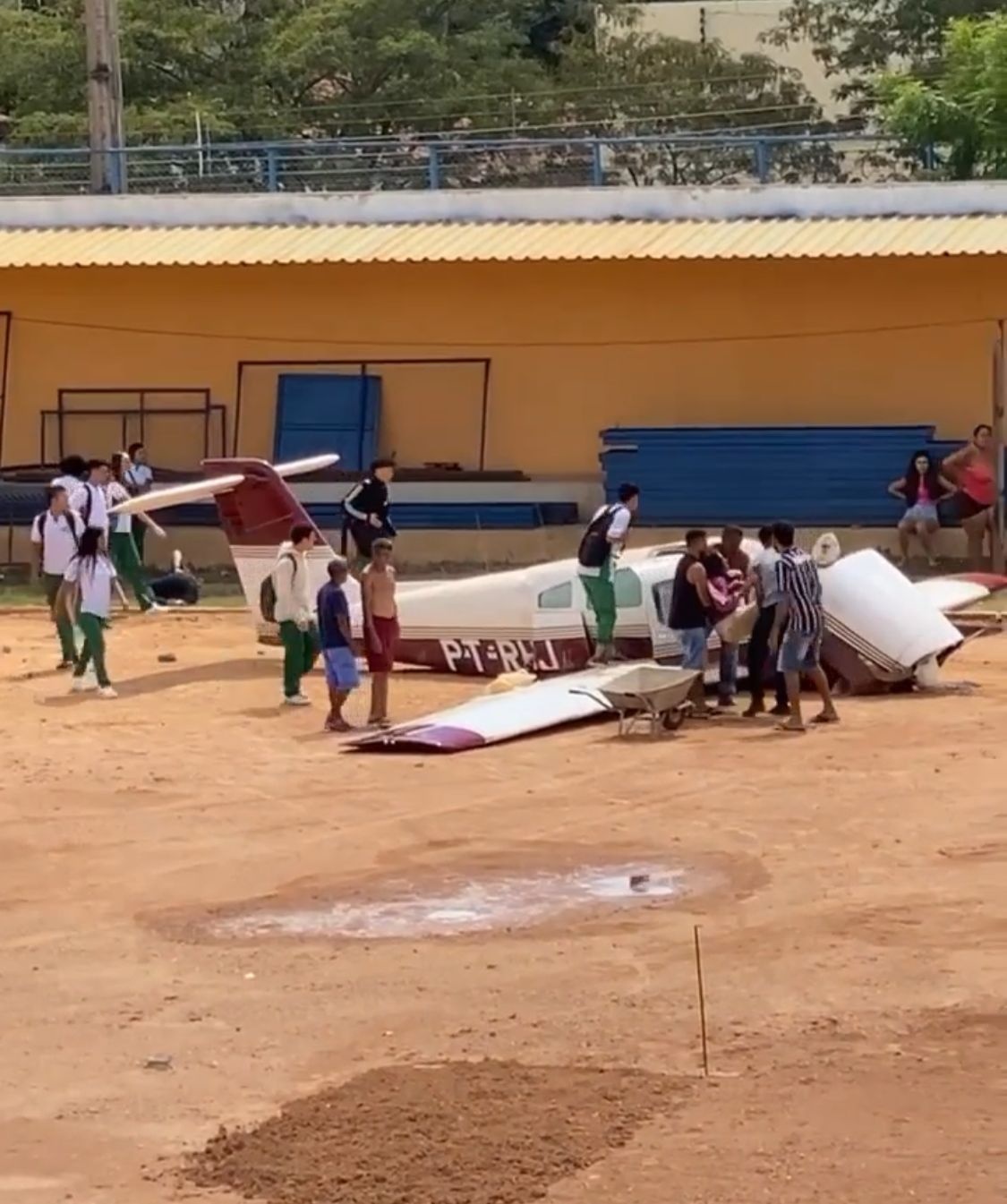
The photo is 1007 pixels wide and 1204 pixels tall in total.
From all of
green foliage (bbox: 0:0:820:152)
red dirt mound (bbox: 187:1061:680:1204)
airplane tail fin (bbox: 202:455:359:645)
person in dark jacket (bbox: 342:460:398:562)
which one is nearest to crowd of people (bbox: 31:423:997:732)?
airplane tail fin (bbox: 202:455:359:645)

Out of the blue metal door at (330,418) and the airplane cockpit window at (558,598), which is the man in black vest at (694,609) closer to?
the airplane cockpit window at (558,598)

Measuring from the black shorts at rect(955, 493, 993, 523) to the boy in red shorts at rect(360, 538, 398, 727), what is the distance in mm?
10477

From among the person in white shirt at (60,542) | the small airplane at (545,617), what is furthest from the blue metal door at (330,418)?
the small airplane at (545,617)

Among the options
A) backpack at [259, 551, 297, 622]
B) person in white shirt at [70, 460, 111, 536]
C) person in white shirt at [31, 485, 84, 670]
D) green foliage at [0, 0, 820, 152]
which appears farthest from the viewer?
green foliage at [0, 0, 820, 152]

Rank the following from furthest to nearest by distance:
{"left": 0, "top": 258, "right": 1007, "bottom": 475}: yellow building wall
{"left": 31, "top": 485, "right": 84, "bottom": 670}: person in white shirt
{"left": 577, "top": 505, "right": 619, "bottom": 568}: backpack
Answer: {"left": 0, "top": 258, "right": 1007, "bottom": 475}: yellow building wall < {"left": 31, "top": 485, "right": 84, "bottom": 670}: person in white shirt < {"left": 577, "top": 505, "right": 619, "bottom": 568}: backpack

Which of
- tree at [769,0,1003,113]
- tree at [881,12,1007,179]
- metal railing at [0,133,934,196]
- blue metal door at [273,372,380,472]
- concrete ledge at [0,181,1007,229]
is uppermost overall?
tree at [769,0,1003,113]

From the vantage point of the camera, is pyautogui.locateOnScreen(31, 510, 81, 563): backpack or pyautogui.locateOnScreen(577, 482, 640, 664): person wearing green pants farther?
pyautogui.locateOnScreen(31, 510, 81, 563): backpack

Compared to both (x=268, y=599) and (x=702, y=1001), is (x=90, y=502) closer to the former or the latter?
(x=268, y=599)

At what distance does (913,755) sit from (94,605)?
700 centimetres

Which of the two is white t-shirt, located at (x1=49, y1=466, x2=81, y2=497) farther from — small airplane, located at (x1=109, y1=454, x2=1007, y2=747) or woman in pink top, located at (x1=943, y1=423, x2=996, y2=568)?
woman in pink top, located at (x1=943, y1=423, x2=996, y2=568)

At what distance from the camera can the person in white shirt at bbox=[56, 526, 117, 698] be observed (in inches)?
731

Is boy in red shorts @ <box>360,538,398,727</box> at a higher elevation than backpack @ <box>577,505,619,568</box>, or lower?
lower

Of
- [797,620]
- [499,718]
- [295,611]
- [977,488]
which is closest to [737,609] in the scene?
[797,620]

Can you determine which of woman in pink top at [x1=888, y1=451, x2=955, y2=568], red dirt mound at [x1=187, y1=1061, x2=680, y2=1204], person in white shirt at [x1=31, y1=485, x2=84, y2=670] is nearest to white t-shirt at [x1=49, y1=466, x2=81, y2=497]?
person in white shirt at [x1=31, y1=485, x2=84, y2=670]
